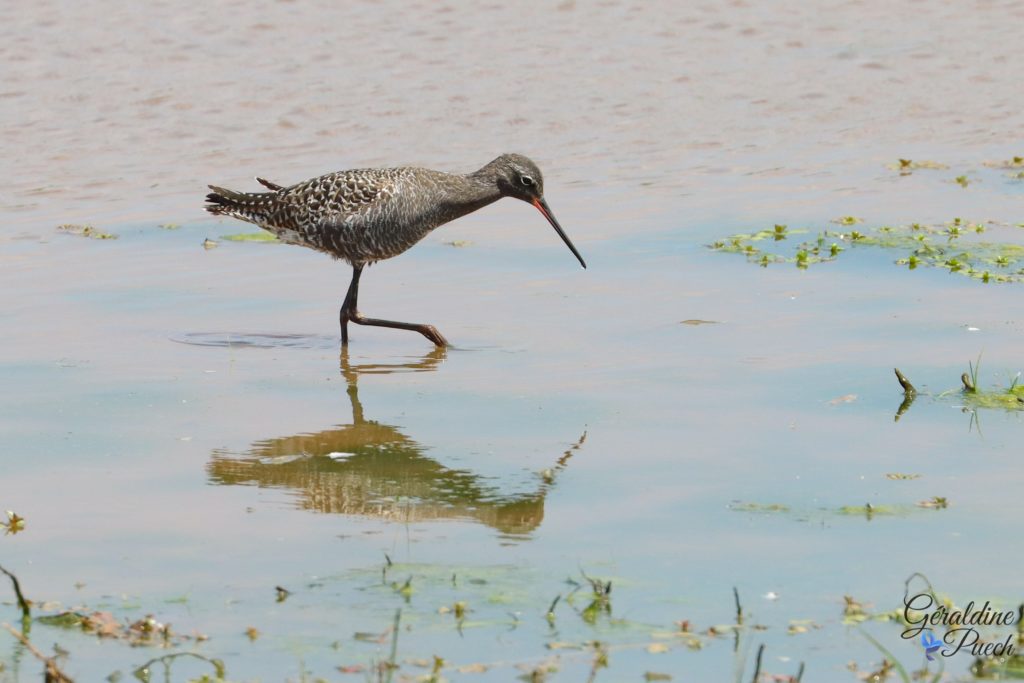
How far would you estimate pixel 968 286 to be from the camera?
34.3ft

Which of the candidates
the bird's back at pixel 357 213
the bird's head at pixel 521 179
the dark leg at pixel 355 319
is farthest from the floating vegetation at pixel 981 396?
the bird's back at pixel 357 213

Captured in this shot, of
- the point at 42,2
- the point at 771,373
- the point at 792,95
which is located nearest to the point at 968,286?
the point at 771,373

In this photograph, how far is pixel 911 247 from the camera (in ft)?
37.3

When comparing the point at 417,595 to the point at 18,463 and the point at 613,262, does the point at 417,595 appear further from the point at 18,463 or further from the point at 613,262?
the point at 613,262

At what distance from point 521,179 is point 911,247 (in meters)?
2.70

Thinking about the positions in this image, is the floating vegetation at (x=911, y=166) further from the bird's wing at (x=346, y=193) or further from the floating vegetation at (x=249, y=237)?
the floating vegetation at (x=249, y=237)

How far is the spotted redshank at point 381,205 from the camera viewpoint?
420 inches

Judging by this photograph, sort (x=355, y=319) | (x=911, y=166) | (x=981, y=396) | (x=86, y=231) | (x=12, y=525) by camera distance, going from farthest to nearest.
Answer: (x=911, y=166) < (x=86, y=231) < (x=355, y=319) < (x=981, y=396) < (x=12, y=525)

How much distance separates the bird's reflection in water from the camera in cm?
680

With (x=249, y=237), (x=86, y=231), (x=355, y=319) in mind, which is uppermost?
(x=86, y=231)

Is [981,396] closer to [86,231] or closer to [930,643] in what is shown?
[930,643]

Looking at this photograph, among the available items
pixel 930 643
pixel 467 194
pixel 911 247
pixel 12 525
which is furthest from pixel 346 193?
pixel 930 643

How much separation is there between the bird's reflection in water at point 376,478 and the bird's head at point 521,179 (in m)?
3.02

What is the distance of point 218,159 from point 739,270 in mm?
5832
